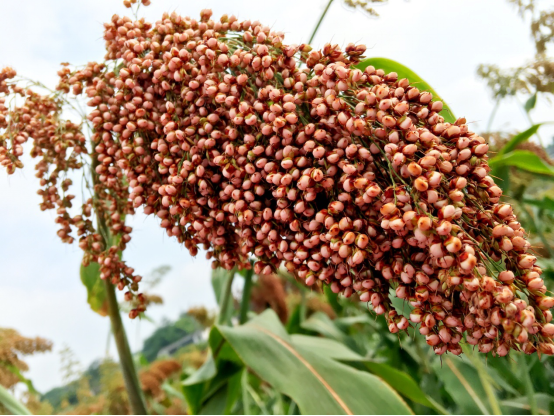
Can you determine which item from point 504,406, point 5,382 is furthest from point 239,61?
point 504,406

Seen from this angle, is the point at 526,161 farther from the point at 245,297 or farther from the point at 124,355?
the point at 124,355

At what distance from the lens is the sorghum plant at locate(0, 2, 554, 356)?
0.59 meters

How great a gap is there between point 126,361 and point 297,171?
1.06m

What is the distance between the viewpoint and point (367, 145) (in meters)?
0.71

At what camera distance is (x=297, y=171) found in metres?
0.70

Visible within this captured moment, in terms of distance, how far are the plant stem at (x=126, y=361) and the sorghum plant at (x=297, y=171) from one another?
0.47 m

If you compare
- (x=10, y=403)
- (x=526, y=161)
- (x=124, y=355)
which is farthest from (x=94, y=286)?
(x=526, y=161)

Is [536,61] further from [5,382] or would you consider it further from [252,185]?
[5,382]

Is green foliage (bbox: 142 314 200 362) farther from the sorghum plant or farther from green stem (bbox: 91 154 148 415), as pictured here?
the sorghum plant

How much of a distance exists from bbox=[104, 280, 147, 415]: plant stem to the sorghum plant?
1.54 ft

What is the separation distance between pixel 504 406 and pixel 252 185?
1.77 metres

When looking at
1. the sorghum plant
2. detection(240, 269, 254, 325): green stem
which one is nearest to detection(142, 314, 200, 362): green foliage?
detection(240, 269, 254, 325): green stem

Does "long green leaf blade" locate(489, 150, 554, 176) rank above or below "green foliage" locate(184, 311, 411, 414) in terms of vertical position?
above

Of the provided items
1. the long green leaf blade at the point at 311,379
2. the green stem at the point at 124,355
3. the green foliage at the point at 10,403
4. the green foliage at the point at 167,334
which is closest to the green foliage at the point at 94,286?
the green stem at the point at 124,355
